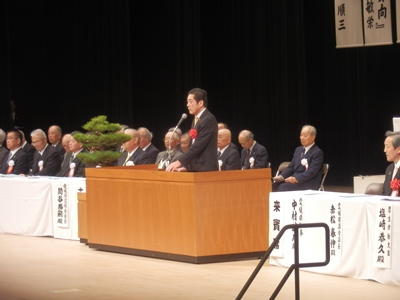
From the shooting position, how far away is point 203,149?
8453mm

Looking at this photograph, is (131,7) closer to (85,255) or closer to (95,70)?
(95,70)

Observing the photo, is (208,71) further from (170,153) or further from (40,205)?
(170,153)

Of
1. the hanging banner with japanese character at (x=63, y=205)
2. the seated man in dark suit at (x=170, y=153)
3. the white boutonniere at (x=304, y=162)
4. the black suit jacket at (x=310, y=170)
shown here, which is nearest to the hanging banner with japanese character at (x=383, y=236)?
the seated man in dark suit at (x=170, y=153)

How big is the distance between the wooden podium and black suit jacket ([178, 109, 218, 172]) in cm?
21

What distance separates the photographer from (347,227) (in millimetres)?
7484

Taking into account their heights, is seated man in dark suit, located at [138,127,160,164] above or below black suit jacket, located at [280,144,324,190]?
above

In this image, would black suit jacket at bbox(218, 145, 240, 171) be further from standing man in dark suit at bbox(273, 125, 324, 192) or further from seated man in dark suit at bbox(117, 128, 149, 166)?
seated man in dark suit at bbox(117, 128, 149, 166)

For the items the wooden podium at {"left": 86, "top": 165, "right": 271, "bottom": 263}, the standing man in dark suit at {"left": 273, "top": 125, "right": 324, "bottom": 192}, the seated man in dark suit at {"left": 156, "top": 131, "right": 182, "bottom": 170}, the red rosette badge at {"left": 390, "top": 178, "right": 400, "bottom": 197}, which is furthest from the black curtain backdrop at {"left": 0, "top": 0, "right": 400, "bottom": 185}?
the red rosette badge at {"left": 390, "top": 178, "right": 400, "bottom": 197}

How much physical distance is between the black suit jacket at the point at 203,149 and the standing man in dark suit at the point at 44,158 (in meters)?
3.72

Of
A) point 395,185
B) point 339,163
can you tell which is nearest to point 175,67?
point 339,163

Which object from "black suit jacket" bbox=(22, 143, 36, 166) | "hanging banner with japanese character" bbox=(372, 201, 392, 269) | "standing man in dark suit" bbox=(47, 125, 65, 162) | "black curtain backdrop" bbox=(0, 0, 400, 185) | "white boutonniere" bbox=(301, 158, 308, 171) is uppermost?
"black curtain backdrop" bbox=(0, 0, 400, 185)

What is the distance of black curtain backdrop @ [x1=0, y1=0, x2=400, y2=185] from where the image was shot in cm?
1445

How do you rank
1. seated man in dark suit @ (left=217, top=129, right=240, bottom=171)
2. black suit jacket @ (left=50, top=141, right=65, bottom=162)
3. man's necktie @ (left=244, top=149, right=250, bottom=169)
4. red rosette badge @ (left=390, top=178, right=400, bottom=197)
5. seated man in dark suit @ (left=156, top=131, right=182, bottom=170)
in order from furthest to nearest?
black suit jacket @ (left=50, top=141, right=65, bottom=162) < man's necktie @ (left=244, top=149, right=250, bottom=169) < seated man in dark suit @ (left=217, top=129, right=240, bottom=171) < seated man in dark suit @ (left=156, top=131, right=182, bottom=170) < red rosette badge @ (left=390, top=178, right=400, bottom=197)

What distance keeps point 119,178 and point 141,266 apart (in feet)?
3.62
